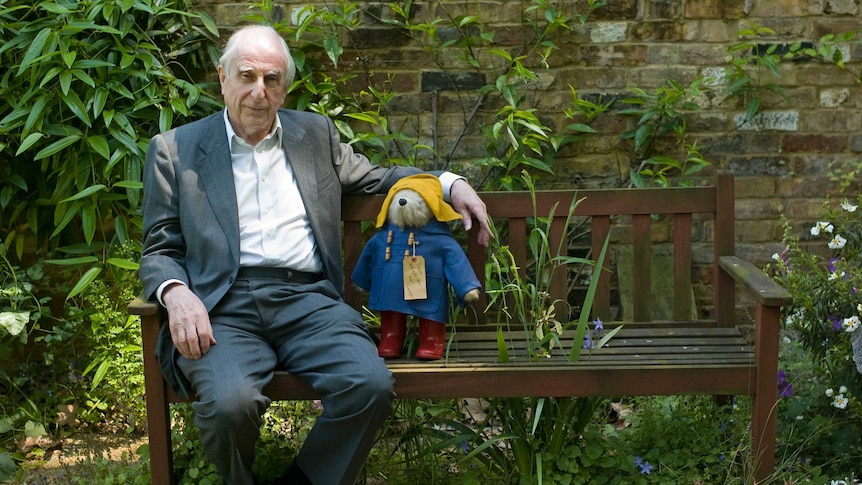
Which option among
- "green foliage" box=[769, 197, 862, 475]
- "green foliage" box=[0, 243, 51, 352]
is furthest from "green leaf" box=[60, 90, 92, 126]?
"green foliage" box=[769, 197, 862, 475]

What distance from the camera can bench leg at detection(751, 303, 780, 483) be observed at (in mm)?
3115

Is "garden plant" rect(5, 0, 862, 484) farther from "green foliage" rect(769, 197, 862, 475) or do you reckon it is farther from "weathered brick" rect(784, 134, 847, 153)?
"weathered brick" rect(784, 134, 847, 153)

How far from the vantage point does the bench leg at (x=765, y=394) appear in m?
3.12

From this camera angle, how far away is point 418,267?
3.26m

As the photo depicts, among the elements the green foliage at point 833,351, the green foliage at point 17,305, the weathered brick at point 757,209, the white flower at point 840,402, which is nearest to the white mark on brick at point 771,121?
the weathered brick at point 757,209

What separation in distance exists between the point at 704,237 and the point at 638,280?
1131 mm

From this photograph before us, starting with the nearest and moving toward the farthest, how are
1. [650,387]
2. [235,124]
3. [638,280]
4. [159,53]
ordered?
[650,387], [235,124], [638,280], [159,53]

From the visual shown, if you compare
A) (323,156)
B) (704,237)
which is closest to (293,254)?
(323,156)

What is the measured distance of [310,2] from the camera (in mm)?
4543

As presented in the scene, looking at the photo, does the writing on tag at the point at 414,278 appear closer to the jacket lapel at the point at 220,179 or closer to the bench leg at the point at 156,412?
the jacket lapel at the point at 220,179

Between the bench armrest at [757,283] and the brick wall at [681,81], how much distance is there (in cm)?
118

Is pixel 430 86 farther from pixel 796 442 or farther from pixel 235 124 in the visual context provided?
pixel 796 442

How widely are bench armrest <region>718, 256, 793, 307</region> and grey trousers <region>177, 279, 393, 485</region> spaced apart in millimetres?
1228

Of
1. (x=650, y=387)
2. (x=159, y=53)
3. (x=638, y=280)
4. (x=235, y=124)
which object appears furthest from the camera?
(x=159, y=53)
